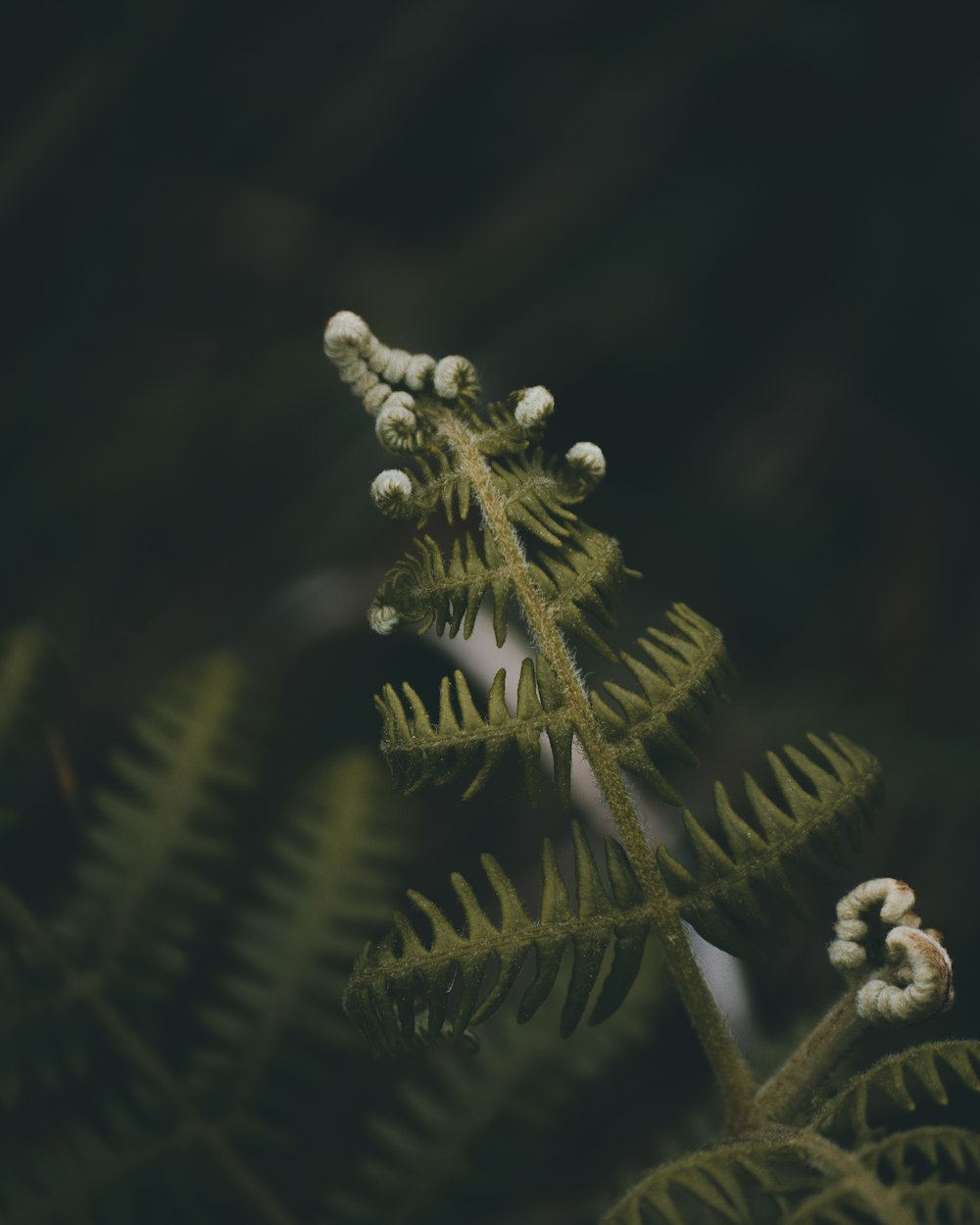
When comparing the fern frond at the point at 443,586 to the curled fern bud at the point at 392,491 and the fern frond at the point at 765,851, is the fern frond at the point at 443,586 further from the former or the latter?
the fern frond at the point at 765,851

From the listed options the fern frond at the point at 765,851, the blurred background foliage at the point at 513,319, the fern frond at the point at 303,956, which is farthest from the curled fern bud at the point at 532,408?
the blurred background foliage at the point at 513,319

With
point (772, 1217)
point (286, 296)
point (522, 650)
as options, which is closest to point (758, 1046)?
point (772, 1217)

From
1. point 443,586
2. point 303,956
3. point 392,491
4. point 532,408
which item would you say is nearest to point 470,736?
point 443,586

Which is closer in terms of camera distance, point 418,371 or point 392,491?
point 392,491

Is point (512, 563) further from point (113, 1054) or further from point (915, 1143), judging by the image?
point (113, 1054)

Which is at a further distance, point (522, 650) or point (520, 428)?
point (522, 650)

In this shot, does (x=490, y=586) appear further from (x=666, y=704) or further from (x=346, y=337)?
(x=346, y=337)

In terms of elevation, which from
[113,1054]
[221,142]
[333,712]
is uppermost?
[221,142]

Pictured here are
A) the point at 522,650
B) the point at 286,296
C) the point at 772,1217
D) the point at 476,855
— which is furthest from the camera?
the point at 286,296
